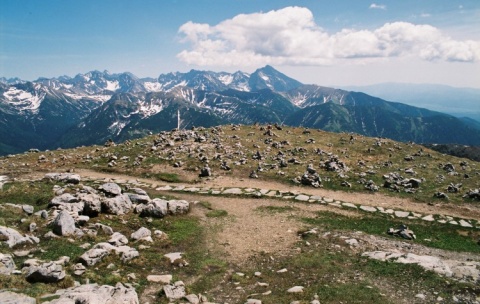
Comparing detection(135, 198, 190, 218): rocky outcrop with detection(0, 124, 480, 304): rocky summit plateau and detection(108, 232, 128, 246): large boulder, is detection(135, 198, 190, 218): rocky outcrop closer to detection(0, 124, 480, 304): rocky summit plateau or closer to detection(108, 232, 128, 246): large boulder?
detection(0, 124, 480, 304): rocky summit plateau

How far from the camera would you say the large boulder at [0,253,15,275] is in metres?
18.3

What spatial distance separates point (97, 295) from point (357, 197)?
33525 millimetres

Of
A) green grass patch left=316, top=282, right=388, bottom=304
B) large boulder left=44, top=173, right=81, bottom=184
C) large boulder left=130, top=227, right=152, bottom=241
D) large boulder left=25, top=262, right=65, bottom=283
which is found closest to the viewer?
large boulder left=25, top=262, right=65, bottom=283

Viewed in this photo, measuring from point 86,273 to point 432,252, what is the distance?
2590cm

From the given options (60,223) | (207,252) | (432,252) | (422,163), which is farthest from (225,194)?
(422,163)

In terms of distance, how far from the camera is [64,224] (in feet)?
→ 83.5

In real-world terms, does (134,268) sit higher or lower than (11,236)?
lower

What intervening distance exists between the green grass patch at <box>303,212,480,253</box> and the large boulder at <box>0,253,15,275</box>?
80.1ft

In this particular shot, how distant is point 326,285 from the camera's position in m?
21.1

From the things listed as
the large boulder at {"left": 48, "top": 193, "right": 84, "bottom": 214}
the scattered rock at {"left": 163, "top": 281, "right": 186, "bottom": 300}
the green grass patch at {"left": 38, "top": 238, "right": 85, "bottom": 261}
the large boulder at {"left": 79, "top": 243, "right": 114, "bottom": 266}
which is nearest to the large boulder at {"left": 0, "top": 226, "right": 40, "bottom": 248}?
the green grass patch at {"left": 38, "top": 238, "right": 85, "bottom": 261}

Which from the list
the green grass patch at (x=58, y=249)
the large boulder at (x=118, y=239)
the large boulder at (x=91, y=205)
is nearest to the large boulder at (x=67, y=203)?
the large boulder at (x=91, y=205)

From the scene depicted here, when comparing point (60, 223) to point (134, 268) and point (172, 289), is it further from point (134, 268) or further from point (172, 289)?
point (172, 289)

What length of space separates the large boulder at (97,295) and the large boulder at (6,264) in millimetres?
3997

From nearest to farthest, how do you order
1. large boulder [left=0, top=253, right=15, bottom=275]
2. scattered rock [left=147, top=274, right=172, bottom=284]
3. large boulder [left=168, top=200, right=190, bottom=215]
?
1. large boulder [left=0, top=253, right=15, bottom=275]
2. scattered rock [left=147, top=274, right=172, bottom=284]
3. large boulder [left=168, top=200, right=190, bottom=215]
